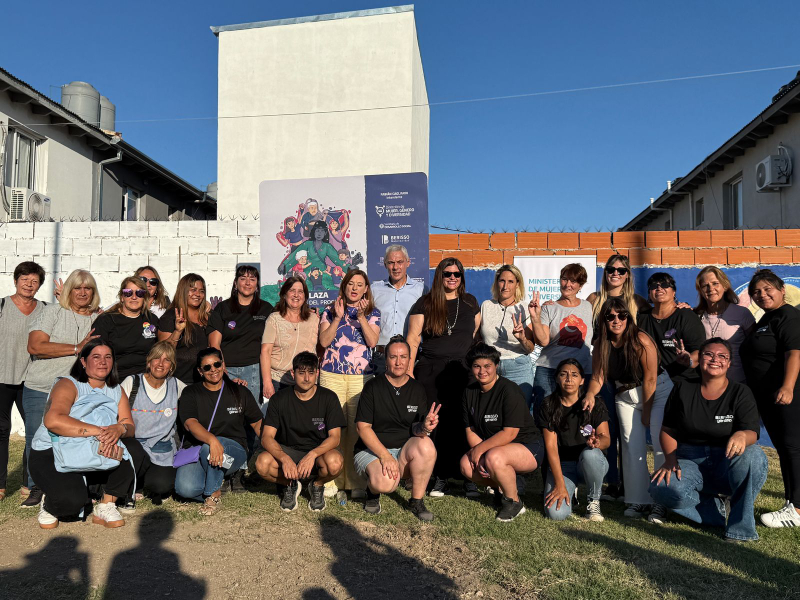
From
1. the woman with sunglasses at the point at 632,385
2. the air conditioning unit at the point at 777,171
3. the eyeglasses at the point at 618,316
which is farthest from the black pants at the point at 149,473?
the air conditioning unit at the point at 777,171

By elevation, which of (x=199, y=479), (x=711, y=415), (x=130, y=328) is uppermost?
(x=130, y=328)

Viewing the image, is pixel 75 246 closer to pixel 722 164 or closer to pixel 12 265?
pixel 12 265

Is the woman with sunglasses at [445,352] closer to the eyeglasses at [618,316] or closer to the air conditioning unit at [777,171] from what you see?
the eyeglasses at [618,316]

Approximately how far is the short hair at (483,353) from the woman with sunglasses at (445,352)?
0.84 feet

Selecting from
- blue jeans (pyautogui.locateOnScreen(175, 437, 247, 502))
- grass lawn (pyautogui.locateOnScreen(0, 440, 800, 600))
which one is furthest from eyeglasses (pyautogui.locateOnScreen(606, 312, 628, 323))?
blue jeans (pyautogui.locateOnScreen(175, 437, 247, 502))

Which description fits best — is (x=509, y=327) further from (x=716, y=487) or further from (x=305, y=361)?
(x=716, y=487)

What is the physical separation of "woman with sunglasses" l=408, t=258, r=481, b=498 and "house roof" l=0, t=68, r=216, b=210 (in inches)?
425

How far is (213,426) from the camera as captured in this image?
5.09 m

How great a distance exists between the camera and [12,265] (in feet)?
26.4

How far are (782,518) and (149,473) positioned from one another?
4.54 m

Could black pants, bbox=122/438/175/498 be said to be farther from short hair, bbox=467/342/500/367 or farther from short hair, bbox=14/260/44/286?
short hair, bbox=467/342/500/367

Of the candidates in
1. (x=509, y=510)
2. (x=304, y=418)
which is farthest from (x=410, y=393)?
(x=509, y=510)

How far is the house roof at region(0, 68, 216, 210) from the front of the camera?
1249 centimetres

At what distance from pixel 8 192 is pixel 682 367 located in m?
13.0
